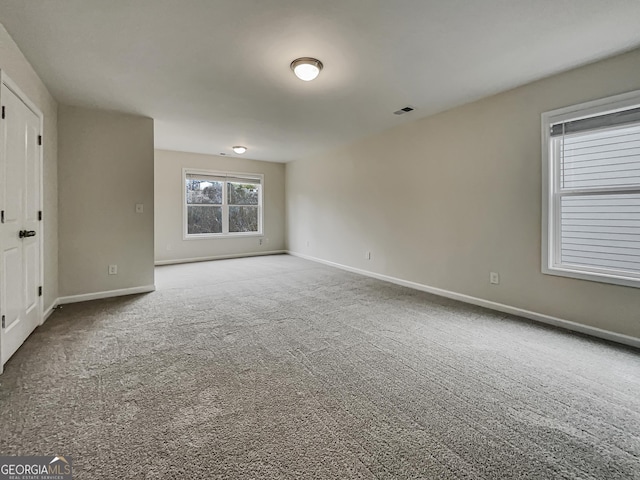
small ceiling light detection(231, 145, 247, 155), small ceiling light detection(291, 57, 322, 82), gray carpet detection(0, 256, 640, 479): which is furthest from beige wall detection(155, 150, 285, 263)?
small ceiling light detection(291, 57, 322, 82)

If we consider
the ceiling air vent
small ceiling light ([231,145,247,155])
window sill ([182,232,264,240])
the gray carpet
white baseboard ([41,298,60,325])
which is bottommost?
the gray carpet

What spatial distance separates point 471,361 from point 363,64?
2658mm

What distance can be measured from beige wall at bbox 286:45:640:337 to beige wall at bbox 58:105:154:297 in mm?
3444

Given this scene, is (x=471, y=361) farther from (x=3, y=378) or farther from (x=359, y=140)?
(x=359, y=140)

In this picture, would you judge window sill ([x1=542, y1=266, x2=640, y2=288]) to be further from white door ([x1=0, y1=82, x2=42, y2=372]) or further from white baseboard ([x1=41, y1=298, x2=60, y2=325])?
white baseboard ([x1=41, y1=298, x2=60, y2=325])

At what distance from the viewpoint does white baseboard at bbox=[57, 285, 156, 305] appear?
3624 mm

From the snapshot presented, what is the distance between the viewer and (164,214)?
20.5 feet

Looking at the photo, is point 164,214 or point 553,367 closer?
point 553,367

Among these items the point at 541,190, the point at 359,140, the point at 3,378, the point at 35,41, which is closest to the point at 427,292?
the point at 541,190

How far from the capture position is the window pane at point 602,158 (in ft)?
8.36

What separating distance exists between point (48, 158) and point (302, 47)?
3030 millimetres

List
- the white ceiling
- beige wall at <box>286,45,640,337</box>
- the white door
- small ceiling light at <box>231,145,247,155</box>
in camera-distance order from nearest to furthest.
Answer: the white ceiling < the white door < beige wall at <box>286,45,640,337</box> < small ceiling light at <box>231,145,247,155</box>

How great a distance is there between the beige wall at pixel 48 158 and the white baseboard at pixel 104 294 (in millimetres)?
128

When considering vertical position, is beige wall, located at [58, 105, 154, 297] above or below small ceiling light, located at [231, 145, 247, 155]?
below
